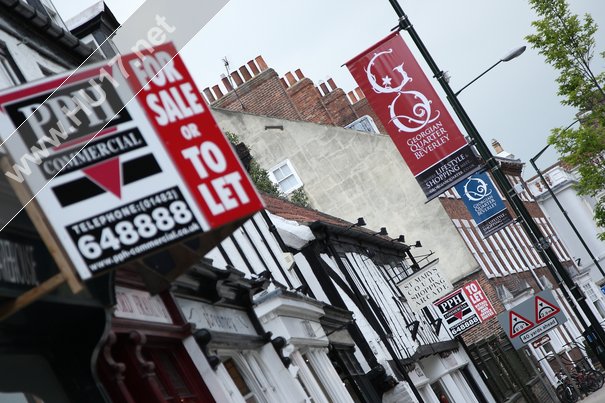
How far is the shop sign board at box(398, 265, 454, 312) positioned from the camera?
33.0 m

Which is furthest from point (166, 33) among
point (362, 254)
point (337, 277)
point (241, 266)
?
point (362, 254)

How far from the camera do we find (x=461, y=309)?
117 feet

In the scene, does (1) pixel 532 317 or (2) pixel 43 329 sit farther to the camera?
(1) pixel 532 317

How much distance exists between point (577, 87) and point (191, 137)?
37318 millimetres

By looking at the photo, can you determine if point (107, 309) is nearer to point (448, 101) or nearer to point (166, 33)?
point (166, 33)

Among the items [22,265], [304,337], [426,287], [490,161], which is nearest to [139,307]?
[22,265]

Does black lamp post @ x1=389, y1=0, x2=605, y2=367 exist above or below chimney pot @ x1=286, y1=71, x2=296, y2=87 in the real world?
below

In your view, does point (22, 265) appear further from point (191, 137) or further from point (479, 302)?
point (479, 302)

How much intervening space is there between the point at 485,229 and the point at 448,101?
8438 mm

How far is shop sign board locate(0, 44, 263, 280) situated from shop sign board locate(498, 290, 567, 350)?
16.7 m

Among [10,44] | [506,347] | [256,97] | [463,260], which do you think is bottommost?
[506,347]

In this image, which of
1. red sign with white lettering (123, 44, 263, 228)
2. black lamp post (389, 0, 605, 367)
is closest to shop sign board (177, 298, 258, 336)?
red sign with white lettering (123, 44, 263, 228)

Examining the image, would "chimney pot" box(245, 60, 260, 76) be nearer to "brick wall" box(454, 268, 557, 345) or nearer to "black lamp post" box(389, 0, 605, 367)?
"brick wall" box(454, 268, 557, 345)

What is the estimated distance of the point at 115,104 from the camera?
9609 mm
